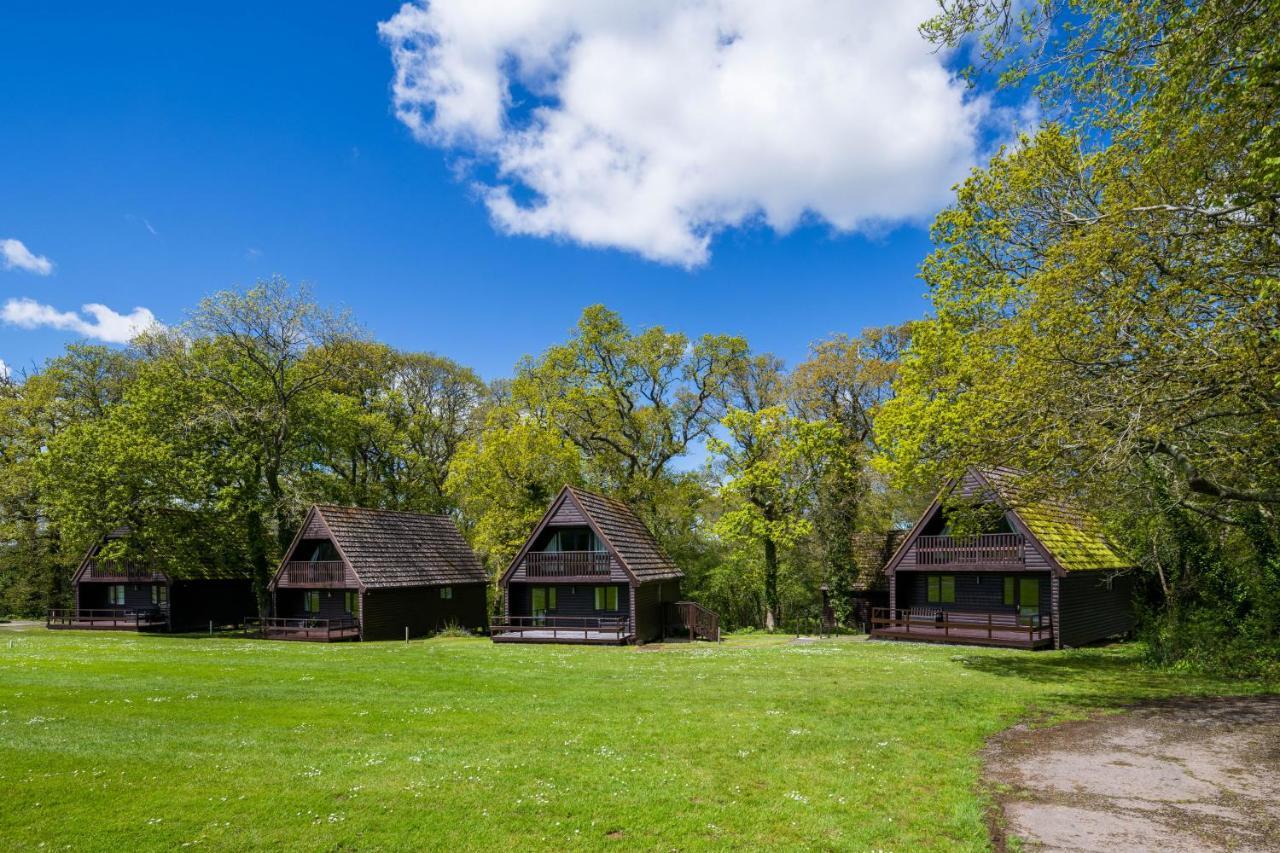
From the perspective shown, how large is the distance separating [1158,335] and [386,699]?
60.1 ft

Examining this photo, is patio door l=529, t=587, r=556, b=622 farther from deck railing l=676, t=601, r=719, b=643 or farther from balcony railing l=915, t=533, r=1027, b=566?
balcony railing l=915, t=533, r=1027, b=566

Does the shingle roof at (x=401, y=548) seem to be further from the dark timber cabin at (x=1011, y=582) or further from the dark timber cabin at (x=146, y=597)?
the dark timber cabin at (x=1011, y=582)

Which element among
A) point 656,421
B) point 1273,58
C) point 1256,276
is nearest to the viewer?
point 1273,58

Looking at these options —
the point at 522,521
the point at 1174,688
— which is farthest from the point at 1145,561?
the point at 522,521

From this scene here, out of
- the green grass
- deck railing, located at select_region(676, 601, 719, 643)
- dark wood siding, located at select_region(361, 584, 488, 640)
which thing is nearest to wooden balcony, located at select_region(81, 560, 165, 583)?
dark wood siding, located at select_region(361, 584, 488, 640)

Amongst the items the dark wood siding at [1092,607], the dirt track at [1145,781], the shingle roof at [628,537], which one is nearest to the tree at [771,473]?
the shingle roof at [628,537]

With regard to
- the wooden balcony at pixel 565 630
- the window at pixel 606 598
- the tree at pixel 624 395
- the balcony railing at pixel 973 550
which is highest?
the tree at pixel 624 395

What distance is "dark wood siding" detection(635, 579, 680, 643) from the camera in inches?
1390

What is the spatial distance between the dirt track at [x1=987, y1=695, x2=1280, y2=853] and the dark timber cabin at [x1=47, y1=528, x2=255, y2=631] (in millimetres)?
44527

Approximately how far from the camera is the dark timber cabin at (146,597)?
1779 inches

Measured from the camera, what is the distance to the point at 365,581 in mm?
36500

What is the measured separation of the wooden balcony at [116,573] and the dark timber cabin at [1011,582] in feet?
142

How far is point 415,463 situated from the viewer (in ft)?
167

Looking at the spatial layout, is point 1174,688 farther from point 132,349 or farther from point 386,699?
point 132,349
